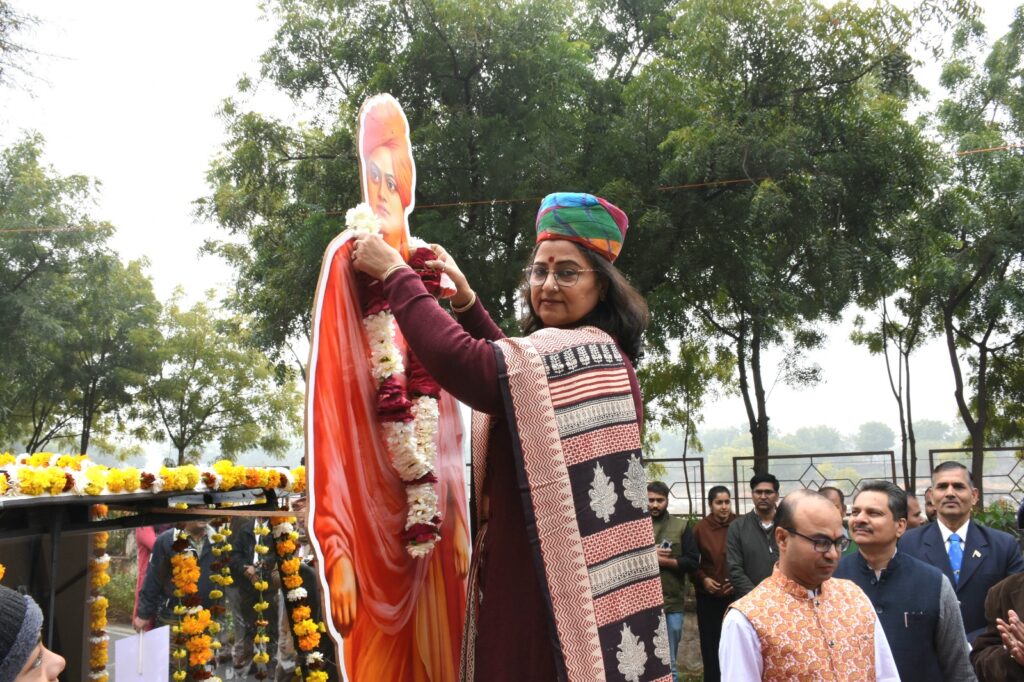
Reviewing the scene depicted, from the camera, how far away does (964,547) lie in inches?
217

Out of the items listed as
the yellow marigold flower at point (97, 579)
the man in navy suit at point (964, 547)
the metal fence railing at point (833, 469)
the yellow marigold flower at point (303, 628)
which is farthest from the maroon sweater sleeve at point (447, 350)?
the metal fence railing at point (833, 469)

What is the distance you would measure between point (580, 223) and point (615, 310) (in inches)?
11.2

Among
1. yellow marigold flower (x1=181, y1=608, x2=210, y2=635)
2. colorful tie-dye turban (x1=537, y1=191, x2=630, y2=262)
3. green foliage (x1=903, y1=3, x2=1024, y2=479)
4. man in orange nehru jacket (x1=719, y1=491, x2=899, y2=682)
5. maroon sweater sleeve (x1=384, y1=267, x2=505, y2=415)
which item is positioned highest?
green foliage (x1=903, y1=3, x2=1024, y2=479)

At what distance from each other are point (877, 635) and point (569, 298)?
1.56 metres

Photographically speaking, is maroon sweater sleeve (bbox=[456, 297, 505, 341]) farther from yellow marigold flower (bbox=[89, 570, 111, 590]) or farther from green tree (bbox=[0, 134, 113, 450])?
green tree (bbox=[0, 134, 113, 450])

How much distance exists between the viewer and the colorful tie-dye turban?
2.88 metres

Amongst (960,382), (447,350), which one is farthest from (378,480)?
(960,382)

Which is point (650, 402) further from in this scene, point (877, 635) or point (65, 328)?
point (877, 635)

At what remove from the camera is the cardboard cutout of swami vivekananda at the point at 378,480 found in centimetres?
255

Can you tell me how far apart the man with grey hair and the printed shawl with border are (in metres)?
1.76

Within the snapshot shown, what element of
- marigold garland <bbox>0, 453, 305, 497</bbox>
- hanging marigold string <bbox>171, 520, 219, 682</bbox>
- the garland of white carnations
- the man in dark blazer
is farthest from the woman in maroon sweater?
hanging marigold string <bbox>171, 520, 219, 682</bbox>

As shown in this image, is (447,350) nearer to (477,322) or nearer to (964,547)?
(477,322)

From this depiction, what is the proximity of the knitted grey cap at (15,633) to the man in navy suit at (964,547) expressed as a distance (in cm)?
472

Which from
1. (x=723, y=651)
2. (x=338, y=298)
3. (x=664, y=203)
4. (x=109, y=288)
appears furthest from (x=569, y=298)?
(x=109, y=288)
